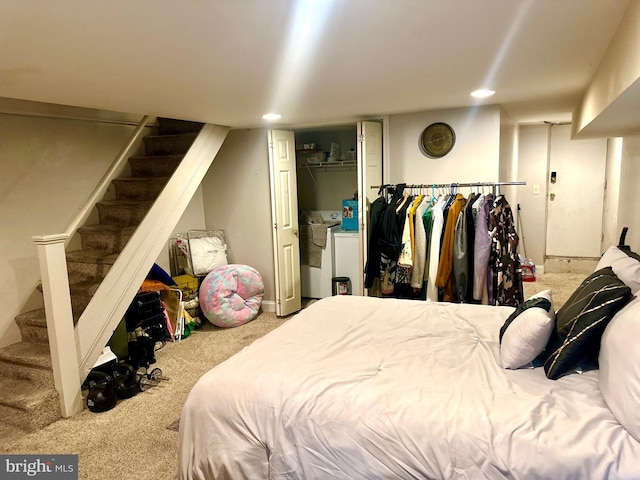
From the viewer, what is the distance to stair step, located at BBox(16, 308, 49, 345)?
307 cm

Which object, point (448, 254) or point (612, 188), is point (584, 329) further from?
point (612, 188)

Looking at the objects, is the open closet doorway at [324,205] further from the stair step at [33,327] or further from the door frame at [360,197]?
the stair step at [33,327]

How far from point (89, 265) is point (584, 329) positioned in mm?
3324

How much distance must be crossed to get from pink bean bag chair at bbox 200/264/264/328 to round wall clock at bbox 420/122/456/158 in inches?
86.0

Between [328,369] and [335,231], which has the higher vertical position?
[335,231]

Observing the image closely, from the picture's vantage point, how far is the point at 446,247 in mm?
3381

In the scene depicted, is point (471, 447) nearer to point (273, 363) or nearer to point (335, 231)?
point (273, 363)

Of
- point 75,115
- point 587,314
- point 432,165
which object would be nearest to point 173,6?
point 587,314

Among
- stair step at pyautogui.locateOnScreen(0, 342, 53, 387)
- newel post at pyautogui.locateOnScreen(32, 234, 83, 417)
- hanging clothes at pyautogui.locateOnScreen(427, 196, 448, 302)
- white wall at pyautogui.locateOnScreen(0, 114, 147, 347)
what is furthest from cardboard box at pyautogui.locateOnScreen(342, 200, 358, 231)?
stair step at pyautogui.locateOnScreen(0, 342, 53, 387)

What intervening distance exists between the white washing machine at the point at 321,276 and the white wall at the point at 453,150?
111 cm

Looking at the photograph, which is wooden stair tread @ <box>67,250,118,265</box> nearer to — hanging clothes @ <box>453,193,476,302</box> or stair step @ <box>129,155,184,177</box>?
stair step @ <box>129,155,184,177</box>

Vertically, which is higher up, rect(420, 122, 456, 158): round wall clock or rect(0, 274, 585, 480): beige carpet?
rect(420, 122, 456, 158): round wall clock

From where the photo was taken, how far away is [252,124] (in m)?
4.29

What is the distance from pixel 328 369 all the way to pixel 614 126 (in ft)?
8.05
